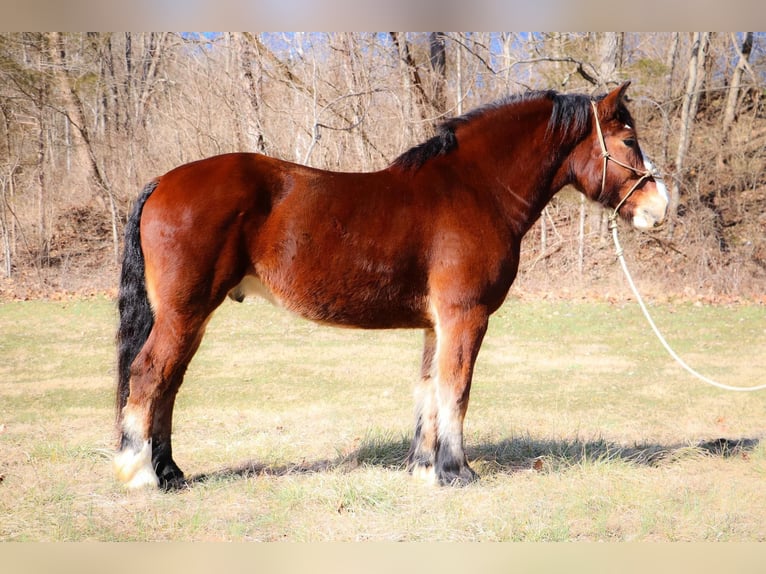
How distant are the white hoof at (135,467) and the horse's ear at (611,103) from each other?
3.68 metres

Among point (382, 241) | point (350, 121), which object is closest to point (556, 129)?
point (382, 241)

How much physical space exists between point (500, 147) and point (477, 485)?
2289 millimetres

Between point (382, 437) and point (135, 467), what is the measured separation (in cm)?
203

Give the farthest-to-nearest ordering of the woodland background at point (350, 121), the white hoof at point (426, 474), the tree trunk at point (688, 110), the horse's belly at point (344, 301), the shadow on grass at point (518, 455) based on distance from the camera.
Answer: the tree trunk at point (688, 110) → the woodland background at point (350, 121) → the shadow on grass at point (518, 455) → the white hoof at point (426, 474) → the horse's belly at point (344, 301)

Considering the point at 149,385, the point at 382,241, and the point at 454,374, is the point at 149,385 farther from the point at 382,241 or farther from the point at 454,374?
the point at 454,374

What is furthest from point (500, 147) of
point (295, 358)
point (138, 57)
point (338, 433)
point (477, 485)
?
point (138, 57)

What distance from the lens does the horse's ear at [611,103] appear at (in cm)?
427

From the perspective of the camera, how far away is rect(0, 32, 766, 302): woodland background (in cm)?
1173

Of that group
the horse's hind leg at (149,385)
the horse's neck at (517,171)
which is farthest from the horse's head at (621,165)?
the horse's hind leg at (149,385)

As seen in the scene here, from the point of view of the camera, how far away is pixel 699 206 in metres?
13.6

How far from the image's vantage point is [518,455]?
5.04m

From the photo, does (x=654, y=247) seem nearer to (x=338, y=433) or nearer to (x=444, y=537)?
(x=338, y=433)

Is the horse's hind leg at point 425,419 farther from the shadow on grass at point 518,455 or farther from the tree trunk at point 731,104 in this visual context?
the tree trunk at point 731,104

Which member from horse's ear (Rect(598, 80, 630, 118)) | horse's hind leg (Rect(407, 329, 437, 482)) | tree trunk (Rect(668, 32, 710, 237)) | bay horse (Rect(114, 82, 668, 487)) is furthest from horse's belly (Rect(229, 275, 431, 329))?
tree trunk (Rect(668, 32, 710, 237))
